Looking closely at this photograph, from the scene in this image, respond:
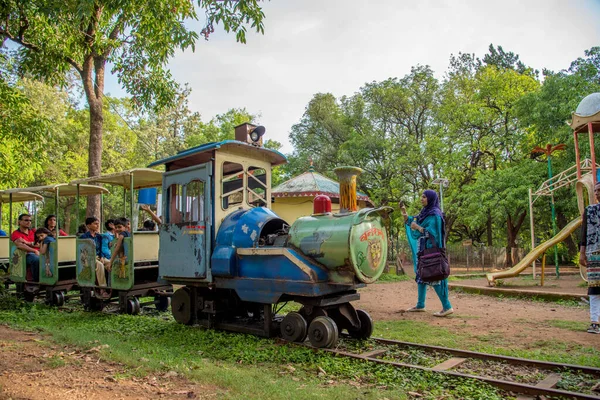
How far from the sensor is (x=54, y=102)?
24797 millimetres

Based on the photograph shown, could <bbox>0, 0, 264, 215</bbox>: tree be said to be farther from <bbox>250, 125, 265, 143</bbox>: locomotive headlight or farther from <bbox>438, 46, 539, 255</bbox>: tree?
<bbox>438, 46, 539, 255</bbox>: tree

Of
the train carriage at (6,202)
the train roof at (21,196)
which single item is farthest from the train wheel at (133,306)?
the train roof at (21,196)

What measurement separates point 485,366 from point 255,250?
10.6ft

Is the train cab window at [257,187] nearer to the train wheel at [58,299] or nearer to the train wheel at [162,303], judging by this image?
the train wheel at [162,303]

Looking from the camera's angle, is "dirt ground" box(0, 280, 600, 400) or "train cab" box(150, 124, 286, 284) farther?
"train cab" box(150, 124, 286, 284)

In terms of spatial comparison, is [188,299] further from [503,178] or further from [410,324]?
[503,178]

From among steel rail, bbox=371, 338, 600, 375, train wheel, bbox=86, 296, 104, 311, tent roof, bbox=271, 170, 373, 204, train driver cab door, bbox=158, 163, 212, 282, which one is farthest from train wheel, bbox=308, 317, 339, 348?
tent roof, bbox=271, 170, 373, 204

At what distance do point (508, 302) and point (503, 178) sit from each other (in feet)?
45.1

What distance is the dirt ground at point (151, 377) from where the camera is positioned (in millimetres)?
4098

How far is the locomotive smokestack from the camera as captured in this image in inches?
244

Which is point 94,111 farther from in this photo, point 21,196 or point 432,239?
point 432,239

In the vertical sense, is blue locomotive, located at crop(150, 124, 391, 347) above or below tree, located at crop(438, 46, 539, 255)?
below

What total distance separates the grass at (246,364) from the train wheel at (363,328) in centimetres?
88

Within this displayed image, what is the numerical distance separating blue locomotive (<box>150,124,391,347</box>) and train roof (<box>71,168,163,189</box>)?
1112mm
